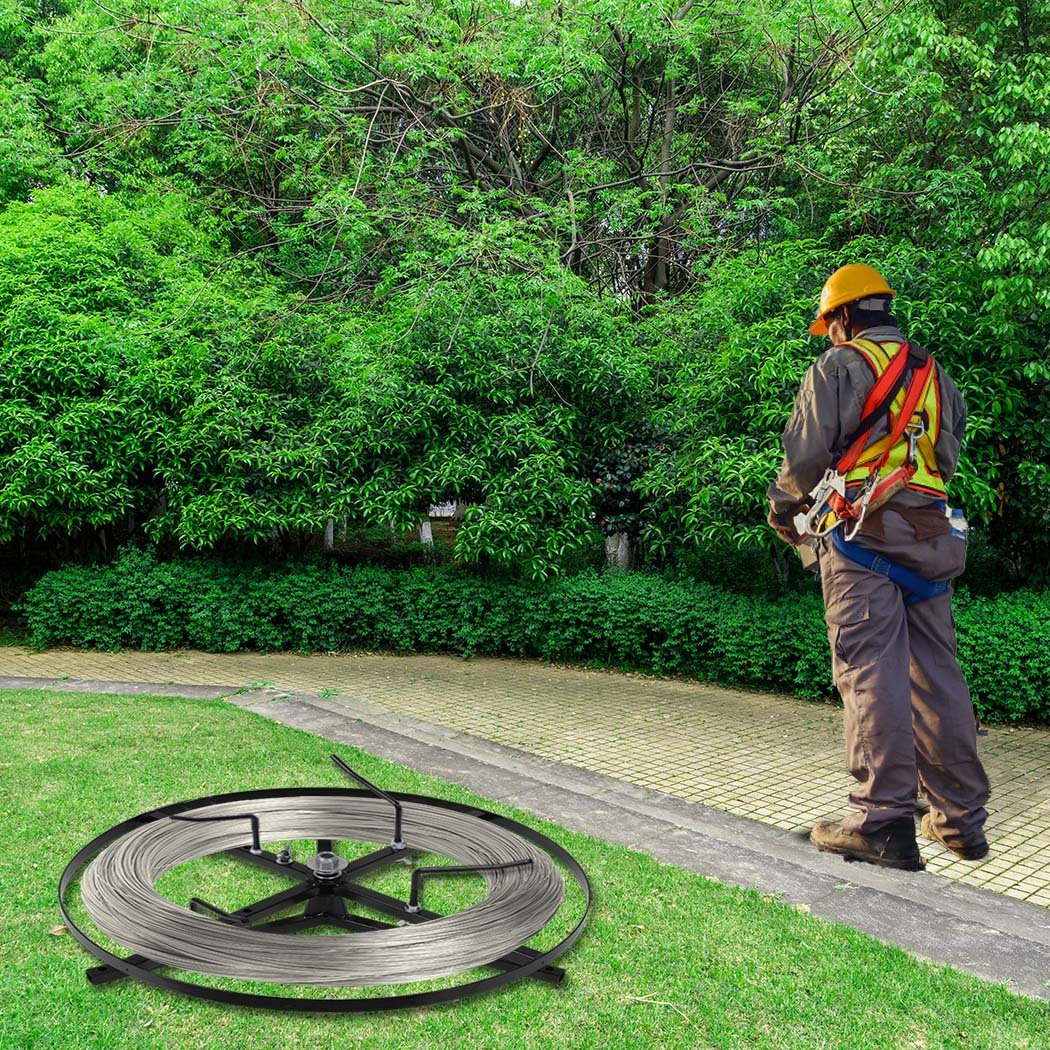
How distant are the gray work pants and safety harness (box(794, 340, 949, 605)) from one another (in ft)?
0.16

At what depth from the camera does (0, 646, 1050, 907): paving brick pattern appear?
16.2ft

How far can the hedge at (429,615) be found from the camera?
8078 millimetres

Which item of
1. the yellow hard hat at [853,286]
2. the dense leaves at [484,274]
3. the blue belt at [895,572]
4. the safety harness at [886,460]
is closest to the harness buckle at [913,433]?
the safety harness at [886,460]

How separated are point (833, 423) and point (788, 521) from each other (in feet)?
1.71

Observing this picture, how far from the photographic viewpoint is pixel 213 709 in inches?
270

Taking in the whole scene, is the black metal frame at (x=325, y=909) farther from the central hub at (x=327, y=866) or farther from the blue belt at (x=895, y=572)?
the blue belt at (x=895, y=572)

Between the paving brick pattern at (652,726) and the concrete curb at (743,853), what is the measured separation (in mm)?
241

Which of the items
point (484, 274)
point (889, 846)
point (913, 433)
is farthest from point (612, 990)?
point (484, 274)

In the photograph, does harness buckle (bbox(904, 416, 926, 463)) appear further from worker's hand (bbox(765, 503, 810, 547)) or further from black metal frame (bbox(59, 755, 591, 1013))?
black metal frame (bbox(59, 755, 591, 1013))

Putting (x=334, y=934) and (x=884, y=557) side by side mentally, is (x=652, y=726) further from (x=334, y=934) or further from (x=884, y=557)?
(x=334, y=934)

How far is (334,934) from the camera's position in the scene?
11.2 feet

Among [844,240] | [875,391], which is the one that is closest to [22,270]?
[844,240]

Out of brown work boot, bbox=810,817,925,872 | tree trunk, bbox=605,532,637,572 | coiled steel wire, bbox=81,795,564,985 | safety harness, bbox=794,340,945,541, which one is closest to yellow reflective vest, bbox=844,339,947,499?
safety harness, bbox=794,340,945,541

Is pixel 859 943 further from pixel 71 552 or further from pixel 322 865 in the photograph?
pixel 71 552
